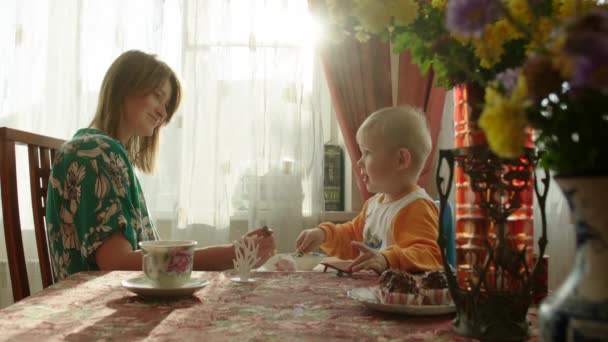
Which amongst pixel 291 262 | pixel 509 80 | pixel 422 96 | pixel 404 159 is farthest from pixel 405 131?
pixel 509 80

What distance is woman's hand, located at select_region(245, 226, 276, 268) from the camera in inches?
54.4

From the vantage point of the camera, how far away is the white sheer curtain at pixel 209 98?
2811 mm

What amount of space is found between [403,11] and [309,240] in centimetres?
115

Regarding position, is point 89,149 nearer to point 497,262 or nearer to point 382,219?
point 382,219

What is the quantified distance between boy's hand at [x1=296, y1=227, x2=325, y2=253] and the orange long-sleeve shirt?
85 mm

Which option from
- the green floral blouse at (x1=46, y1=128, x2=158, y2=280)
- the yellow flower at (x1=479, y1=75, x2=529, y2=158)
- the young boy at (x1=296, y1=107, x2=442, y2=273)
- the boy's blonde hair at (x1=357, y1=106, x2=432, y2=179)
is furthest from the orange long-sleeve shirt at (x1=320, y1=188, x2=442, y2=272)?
the yellow flower at (x1=479, y1=75, x2=529, y2=158)

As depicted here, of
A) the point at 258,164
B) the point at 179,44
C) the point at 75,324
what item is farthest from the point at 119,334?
the point at 179,44

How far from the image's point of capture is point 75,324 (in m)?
0.75

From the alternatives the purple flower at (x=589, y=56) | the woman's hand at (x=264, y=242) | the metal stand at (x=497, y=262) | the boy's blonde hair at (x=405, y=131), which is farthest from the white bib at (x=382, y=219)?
the purple flower at (x=589, y=56)

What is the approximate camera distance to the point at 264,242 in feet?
4.62

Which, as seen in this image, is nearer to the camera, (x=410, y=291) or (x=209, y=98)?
(x=410, y=291)

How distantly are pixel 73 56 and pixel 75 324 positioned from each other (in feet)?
8.12

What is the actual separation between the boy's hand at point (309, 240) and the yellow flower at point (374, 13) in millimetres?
1046

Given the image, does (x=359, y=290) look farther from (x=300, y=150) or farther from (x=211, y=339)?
(x=300, y=150)
